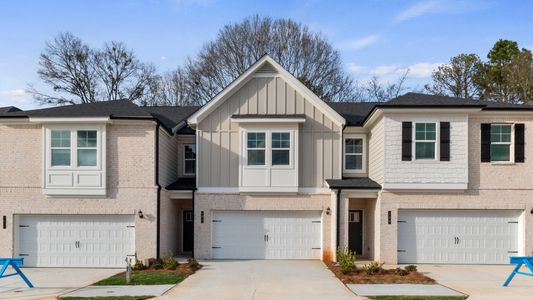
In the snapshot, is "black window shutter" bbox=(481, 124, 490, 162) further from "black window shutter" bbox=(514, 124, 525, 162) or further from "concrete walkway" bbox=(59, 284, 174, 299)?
"concrete walkway" bbox=(59, 284, 174, 299)

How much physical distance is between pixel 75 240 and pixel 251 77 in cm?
885

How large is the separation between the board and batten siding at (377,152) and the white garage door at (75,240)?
9.09 m

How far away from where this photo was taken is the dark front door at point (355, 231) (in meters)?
24.2

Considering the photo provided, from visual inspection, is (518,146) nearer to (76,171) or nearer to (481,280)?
(481,280)

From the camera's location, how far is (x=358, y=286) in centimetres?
1542

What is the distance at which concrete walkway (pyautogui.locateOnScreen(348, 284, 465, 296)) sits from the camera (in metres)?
14.0

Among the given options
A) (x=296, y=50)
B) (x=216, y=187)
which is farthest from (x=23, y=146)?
(x=296, y=50)

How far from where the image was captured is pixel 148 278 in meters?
17.0

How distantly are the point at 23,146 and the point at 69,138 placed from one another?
190 cm

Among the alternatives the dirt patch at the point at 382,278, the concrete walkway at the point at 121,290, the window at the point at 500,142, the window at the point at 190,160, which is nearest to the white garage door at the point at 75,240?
the window at the point at 190,160

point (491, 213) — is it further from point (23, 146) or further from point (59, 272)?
point (23, 146)

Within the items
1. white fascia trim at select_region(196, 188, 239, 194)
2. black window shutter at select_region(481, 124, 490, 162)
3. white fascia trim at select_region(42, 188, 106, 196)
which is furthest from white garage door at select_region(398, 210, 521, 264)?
white fascia trim at select_region(42, 188, 106, 196)

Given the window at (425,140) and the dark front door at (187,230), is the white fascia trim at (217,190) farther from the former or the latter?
the window at (425,140)

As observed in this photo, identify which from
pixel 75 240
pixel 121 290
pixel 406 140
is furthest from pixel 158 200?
pixel 406 140
